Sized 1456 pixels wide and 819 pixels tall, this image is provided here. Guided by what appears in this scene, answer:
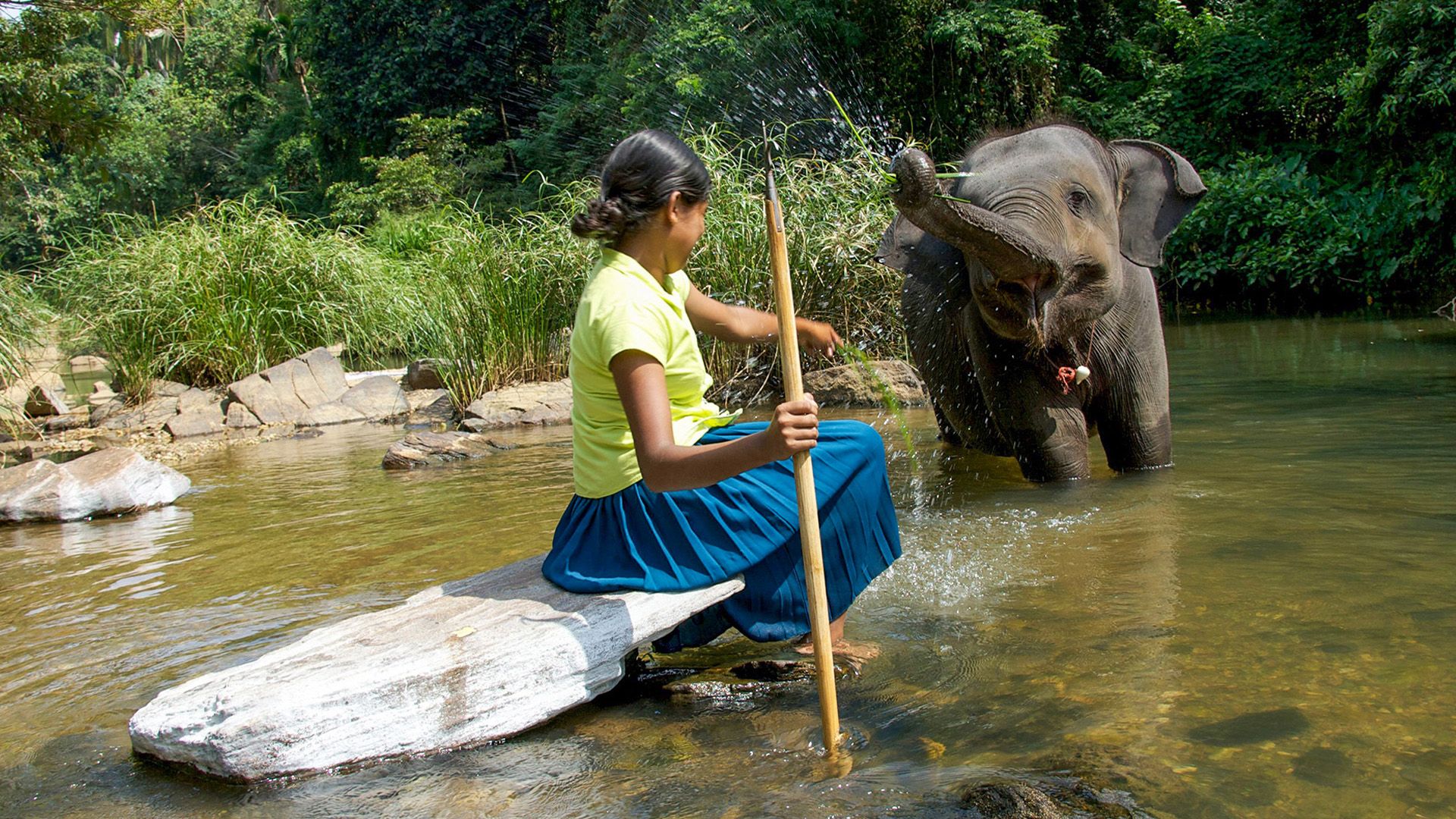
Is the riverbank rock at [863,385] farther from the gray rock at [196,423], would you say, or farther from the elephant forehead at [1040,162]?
the gray rock at [196,423]

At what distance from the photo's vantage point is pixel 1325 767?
2260 mm

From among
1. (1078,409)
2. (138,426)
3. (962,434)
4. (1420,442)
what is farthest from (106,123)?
(1420,442)

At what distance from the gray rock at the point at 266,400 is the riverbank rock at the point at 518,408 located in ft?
7.47

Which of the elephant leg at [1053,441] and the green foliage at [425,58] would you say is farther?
the green foliage at [425,58]

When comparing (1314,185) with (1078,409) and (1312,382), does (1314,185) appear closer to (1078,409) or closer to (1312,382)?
(1312,382)

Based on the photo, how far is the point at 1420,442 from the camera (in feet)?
18.2

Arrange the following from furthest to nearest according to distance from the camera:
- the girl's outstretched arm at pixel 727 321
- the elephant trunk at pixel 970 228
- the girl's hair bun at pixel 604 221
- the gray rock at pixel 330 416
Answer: the gray rock at pixel 330 416, the elephant trunk at pixel 970 228, the girl's outstretched arm at pixel 727 321, the girl's hair bun at pixel 604 221

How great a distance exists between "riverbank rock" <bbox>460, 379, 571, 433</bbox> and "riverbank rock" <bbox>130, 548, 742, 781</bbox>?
6.79 metres

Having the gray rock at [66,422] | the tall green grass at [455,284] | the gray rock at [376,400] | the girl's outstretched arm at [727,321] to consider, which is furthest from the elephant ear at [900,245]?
the gray rock at [66,422]

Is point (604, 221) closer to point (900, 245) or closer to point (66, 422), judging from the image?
point (900, 245)

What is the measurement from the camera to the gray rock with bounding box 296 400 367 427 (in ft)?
36.9

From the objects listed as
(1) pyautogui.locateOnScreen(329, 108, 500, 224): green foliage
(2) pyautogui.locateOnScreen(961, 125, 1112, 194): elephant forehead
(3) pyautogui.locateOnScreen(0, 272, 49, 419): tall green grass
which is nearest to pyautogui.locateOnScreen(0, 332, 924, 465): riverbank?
(3) pyautogui.locateOnScreen(0, 272, 49, 419): tall green grass

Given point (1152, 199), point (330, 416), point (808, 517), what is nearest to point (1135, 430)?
point (1152, 199)

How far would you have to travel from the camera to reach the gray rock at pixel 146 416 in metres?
11.0
